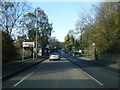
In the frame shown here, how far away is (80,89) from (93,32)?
26.2 meters

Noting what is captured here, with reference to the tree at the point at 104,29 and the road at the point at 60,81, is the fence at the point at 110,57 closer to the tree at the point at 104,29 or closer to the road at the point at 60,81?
the tree at the point at 104,29

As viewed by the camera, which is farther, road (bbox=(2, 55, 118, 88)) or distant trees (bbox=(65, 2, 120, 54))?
distant trees (bbox=(65, 2, 120, 54))

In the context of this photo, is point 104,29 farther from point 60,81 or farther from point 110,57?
point 60,81

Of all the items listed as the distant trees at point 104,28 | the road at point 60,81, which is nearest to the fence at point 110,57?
the distant trees at point 104,28

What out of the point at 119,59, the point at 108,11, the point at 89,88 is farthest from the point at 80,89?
the point at 108,11

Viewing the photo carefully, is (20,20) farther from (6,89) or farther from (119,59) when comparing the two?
(6,89)

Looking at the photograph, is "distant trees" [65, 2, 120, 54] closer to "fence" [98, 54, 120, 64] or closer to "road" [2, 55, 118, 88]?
"fence" [98, 54, 120, 64]

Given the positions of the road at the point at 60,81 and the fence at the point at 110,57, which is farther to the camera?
the fence at the point at 110,57

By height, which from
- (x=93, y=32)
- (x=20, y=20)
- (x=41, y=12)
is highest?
(x=41, y=12)

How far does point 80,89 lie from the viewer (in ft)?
28.3

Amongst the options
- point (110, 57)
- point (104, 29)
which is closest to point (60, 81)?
point (110, 57)

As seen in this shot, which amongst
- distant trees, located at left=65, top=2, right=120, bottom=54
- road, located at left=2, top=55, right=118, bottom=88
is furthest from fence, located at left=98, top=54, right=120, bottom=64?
road, located at left=2, top=55, right=118, bottom=88

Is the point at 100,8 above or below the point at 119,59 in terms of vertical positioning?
above

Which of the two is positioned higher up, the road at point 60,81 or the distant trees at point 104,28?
the distant trees at point 104,28
